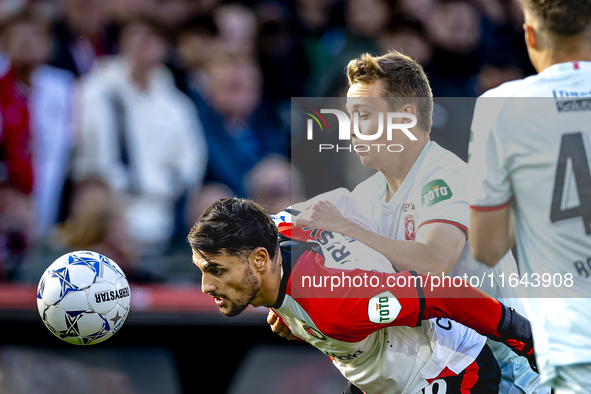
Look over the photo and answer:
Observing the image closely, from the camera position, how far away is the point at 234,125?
7.03 m

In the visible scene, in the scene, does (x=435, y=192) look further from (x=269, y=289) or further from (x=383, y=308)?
(x=269, y=289)

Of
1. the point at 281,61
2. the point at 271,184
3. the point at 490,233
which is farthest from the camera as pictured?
the point at 281,61

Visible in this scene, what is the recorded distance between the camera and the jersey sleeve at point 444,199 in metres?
2.98

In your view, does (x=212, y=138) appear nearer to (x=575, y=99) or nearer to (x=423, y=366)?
(x=423, y=366)

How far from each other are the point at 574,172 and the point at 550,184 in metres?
0.10

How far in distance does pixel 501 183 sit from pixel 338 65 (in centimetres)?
438

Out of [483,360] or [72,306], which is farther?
[483,360]

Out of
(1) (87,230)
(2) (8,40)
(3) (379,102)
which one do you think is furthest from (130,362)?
(2) (8,40)

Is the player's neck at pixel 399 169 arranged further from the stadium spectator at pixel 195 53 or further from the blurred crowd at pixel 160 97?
the stadium spectator at pixel 195 53

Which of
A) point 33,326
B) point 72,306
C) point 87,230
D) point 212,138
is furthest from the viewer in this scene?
point 212,138

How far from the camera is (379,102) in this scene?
10.3 feet

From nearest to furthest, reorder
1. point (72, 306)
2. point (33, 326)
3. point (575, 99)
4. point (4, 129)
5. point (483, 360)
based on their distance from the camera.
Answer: point (575, 99)
point (72, 306)
point (483, 360)
point (33, 326)
point (4, 129)

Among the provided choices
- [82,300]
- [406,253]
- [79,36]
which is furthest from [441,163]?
[79,36]

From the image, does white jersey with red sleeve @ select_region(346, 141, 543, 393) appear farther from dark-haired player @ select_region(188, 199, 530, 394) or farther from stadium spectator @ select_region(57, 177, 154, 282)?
stadium spectator @ select_region(57, 177, 154, 282)
